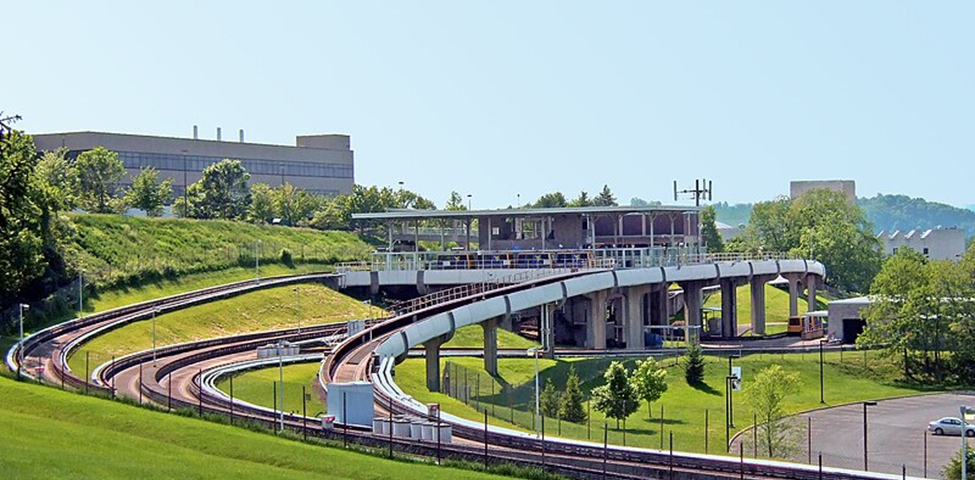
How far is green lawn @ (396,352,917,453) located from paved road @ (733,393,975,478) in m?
2.75

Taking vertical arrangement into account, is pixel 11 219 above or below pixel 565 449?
above

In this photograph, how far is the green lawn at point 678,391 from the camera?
2729 inches

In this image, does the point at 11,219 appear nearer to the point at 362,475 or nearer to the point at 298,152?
the point at 362,475

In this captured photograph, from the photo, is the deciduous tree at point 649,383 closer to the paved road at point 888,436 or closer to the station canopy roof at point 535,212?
the paved road at point 888,436

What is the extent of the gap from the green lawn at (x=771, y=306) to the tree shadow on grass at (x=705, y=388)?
1922 inches

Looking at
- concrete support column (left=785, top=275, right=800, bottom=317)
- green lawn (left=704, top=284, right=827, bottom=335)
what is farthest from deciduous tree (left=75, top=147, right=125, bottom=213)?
concrete support column (left=785, top=275, right=800, bottom=317)

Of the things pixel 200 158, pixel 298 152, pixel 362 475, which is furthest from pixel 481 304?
pixel 298 152

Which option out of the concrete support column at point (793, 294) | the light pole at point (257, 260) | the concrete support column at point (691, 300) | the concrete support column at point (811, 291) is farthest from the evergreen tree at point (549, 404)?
the concrete support column at point (811, 291)

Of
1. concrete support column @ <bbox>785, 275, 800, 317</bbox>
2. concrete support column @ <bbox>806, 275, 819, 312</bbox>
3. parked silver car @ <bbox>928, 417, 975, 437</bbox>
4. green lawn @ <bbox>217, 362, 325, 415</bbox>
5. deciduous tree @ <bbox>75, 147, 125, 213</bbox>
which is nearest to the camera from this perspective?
green lawn @ <bbox>217, 362, 325, 415</bbox>

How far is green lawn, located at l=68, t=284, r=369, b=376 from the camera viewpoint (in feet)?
271

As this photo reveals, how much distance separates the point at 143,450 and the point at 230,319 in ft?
184

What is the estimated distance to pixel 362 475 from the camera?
43.9 m

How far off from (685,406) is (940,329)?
2495cm

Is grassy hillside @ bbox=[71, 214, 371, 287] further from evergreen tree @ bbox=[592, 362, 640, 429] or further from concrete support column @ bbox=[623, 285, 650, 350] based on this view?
evergreen tree @ bbox=[592, 362, 640, 429]
